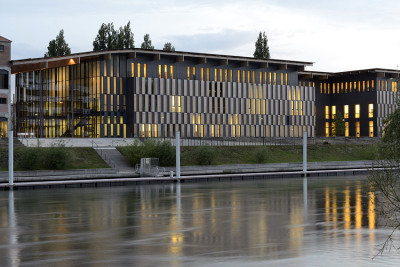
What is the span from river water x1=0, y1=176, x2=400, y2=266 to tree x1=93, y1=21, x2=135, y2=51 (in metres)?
68.0

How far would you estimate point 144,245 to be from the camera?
635 inches

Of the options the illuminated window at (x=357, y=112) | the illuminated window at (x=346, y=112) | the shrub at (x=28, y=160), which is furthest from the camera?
the illuminated window at (x=346, y=112)

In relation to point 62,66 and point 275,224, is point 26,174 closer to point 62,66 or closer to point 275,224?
point 275,224

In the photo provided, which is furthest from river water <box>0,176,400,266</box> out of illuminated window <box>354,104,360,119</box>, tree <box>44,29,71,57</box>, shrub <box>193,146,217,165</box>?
illuminated window <box>354,104,360,119</box>

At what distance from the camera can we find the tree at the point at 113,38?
323 ft

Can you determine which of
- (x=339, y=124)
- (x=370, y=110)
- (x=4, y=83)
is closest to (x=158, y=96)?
(x=4, y=83)

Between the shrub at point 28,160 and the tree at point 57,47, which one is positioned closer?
the shrub at point 28,160

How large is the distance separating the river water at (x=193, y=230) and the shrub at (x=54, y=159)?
21.5 m

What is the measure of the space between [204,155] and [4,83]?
34220 millimetres

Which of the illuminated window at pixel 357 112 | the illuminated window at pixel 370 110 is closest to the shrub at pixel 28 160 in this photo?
the illuminated window at pixel 370 110

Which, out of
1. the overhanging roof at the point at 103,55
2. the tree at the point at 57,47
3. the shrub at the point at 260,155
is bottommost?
the shrub at the point at 260,155

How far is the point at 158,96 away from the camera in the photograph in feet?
315

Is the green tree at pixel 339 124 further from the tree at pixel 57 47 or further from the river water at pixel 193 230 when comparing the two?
the river water at pixel 193 230

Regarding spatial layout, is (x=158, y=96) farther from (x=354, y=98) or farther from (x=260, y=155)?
(x=354, y=98)
